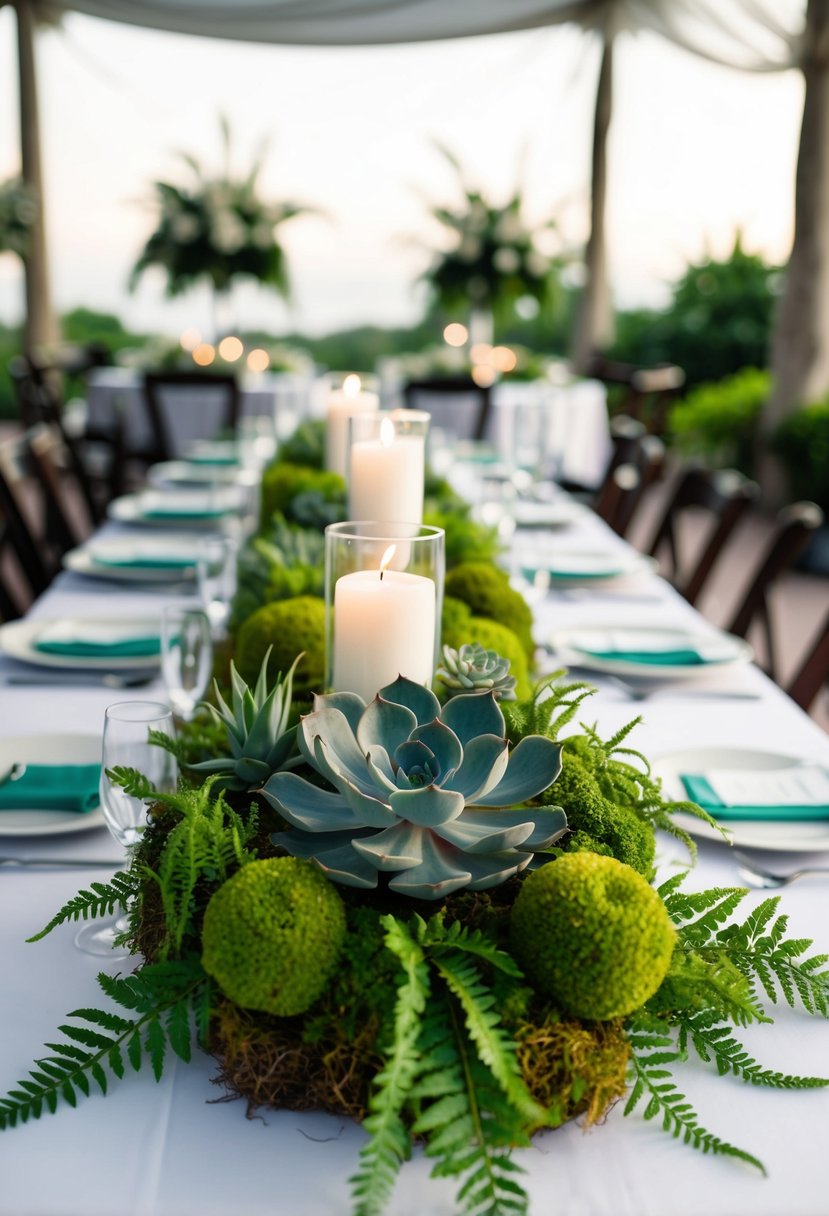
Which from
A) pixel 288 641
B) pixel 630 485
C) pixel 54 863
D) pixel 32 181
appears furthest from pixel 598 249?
pixel 54 863

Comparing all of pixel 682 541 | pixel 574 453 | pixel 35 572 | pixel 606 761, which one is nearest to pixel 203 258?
pixel 574 453

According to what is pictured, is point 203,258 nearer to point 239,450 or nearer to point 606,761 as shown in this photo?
point 239,450

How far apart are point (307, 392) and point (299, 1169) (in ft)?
19.7

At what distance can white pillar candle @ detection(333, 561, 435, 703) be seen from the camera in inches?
40.8

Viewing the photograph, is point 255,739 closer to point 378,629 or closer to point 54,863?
point 378,629

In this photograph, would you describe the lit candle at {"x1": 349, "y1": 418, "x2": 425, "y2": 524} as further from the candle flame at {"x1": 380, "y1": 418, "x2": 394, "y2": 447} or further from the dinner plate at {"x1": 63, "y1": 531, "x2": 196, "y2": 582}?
the dinner plate at {"x1": 63, "y1": 531, "x2": 196, "y2": 582}

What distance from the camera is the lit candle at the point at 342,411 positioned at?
7.88 ft

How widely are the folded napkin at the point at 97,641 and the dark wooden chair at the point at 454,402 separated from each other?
355 centimetres

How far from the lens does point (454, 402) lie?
5730 mm

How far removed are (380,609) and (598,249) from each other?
326 inches

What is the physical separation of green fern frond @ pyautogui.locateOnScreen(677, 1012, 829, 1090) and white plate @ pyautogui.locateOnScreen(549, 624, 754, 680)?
3.06ft

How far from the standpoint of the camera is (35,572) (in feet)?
9.51

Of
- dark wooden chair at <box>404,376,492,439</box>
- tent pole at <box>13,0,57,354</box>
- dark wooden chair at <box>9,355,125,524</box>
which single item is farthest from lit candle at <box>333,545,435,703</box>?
tent pole at <box>13,0,57,354</box>

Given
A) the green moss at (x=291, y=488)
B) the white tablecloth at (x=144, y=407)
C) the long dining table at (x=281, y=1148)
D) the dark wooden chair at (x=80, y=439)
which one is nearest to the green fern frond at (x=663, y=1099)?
the long dining table at (x=281, y=1148)
